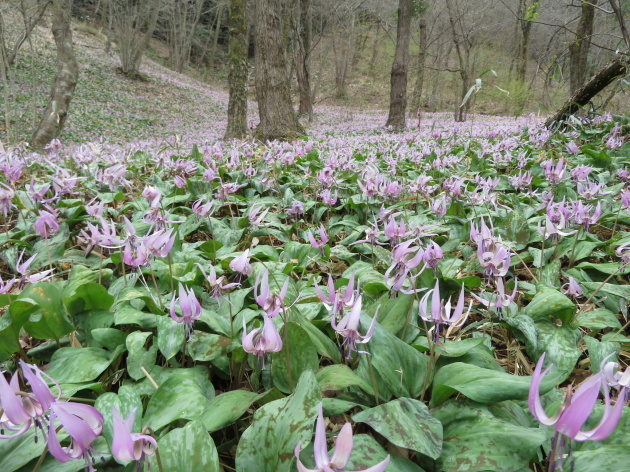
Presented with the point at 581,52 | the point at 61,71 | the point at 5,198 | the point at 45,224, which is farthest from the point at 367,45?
the point at 45,224

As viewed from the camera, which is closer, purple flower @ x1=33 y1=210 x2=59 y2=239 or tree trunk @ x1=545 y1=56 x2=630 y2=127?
purple flower @ x1=33 y1=210 x2=59 y2=239

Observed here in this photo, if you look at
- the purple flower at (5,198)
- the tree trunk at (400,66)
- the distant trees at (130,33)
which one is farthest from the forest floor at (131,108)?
the purple flower at (5,198)

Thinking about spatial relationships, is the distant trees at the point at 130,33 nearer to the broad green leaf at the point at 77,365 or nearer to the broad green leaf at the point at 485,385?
the broad green leaf at the point at 77,365

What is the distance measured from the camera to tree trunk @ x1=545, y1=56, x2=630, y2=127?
16.5 ft

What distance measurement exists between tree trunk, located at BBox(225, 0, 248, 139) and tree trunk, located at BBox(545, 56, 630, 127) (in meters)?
5.31

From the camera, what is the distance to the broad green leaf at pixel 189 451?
73 cm

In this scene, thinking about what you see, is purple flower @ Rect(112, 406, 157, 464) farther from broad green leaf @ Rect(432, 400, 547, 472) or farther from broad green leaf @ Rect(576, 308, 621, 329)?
broad green leaf @ Rect(576, 308, 621, 329)

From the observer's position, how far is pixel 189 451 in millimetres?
744

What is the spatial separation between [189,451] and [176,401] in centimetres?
26

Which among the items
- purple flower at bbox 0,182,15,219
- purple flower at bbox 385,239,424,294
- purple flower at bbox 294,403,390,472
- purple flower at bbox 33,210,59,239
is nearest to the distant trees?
purple flower at bbox 0,182,15,219

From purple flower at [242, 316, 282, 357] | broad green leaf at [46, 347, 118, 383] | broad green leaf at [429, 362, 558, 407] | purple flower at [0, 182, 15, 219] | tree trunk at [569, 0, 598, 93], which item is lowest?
broad green leaf at [46, 347, 118, 383]

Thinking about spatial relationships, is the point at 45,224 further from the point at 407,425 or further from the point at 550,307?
the point at 550,307

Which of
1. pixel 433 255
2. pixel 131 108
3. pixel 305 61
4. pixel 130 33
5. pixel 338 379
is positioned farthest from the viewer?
pixel 130 33

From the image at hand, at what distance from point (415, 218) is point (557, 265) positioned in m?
0.84
